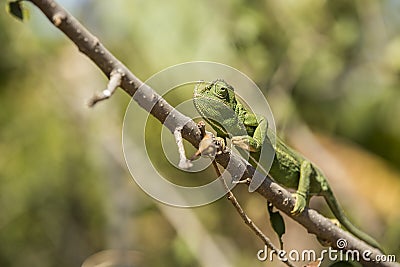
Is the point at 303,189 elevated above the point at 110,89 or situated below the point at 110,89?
below

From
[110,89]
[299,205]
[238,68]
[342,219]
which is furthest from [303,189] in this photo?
[238,68]

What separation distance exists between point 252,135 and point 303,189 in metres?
0.16

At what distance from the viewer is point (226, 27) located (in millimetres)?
2453

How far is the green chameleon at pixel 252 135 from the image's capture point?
3.23 feet

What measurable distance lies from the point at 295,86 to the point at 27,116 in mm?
2035

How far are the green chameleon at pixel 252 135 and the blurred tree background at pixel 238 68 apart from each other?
0.79 meters

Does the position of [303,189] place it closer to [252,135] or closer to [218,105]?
[252,135]

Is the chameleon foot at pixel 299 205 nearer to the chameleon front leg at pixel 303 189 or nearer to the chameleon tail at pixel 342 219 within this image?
the chameleon front leg at pixel 303 189

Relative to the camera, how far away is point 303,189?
1.16m

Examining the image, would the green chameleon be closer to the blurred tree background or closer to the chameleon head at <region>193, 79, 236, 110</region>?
the chameleon head at <region>193, 79, 236, 110</region>

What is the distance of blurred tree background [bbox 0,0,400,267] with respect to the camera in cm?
251

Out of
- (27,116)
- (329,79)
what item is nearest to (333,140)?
(329,79)

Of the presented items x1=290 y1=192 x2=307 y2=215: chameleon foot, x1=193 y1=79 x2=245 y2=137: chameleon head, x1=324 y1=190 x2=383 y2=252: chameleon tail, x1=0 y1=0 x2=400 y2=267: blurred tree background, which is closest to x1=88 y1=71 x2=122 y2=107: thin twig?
x1=193 y1=79 x2=245 y2=137: chameleon head

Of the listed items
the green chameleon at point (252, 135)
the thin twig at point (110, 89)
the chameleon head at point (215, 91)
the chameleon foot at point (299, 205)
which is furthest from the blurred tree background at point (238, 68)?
the thin twig at point (110, 89)
